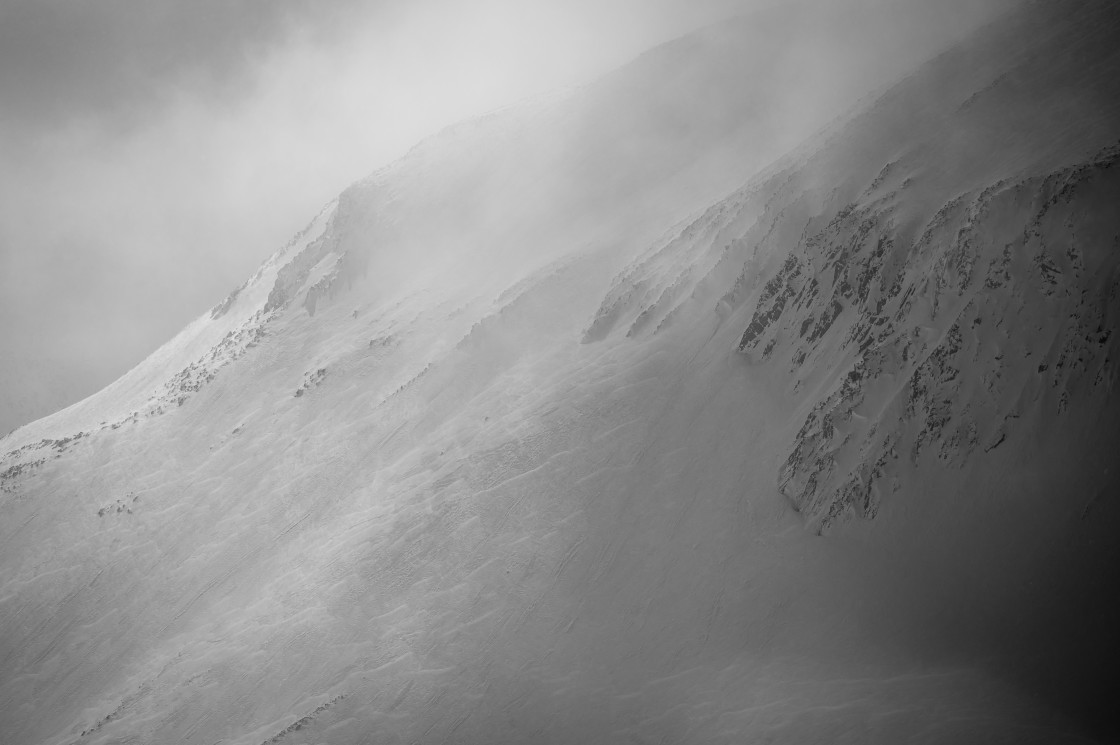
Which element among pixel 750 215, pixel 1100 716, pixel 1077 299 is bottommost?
pixel 1100 716

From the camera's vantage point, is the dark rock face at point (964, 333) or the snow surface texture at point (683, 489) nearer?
the snow surface texture at point (683, 489)

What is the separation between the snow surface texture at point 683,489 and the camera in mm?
22938

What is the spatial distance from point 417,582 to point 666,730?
15039 millimetres

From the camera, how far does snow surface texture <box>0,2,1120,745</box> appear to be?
2294cm

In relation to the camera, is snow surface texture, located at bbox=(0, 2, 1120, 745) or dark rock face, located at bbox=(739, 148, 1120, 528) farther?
dark rock face, located at bbox=(739, 148, 1120, 528)

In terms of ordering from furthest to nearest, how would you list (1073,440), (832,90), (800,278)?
(832,90) → (800,278) → (1073,440)

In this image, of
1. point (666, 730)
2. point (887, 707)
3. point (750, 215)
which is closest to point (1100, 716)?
point (887, 707)

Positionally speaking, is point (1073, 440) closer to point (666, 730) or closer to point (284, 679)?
point (666, 730)

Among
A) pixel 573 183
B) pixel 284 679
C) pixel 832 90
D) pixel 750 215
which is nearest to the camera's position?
pixel 284 679

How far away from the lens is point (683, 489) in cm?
3192

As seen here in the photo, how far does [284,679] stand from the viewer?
103 ft

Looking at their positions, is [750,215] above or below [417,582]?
above

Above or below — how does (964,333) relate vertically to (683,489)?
below

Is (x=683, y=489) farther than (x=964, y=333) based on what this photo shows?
Yes
